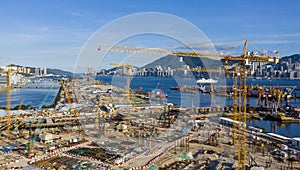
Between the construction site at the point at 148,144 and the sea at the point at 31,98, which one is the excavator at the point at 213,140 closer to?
the construction site at the point at 148,144

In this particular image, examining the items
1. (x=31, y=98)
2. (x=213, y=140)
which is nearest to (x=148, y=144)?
(x=213, y=140)

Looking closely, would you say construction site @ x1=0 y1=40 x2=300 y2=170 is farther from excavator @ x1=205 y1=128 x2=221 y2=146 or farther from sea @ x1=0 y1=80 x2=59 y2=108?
sea @ x1=0 y1=80 x2=59 y2=108

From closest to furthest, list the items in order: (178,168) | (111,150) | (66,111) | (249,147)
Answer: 1. (178,168)
2. (111,150)
3. (249,147)
4. (66,111)

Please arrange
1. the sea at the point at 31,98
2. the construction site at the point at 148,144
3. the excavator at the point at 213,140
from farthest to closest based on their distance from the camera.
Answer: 1. the sea at the point at 31,98
2. the excavator at the point at 213,140
3. the construction site at the point at 148,144

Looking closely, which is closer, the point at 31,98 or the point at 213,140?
the point at 213,140

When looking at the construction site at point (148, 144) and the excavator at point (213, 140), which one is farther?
the excavator at point (213, 140)

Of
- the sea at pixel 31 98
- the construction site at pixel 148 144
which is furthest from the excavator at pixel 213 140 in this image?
the sea at pixel 31 98

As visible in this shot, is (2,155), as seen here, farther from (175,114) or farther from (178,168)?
(175,114)

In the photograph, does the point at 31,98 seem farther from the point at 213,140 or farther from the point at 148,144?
the point at 213,140

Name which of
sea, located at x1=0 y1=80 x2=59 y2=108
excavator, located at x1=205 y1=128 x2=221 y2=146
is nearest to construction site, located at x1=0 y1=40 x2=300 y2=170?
excavator, located at x1=205 y1=128 x2=221 y2=146

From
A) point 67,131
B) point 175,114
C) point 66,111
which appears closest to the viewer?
point 67,131

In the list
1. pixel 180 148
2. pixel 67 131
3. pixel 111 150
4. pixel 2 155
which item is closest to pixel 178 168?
pixel 180 148
